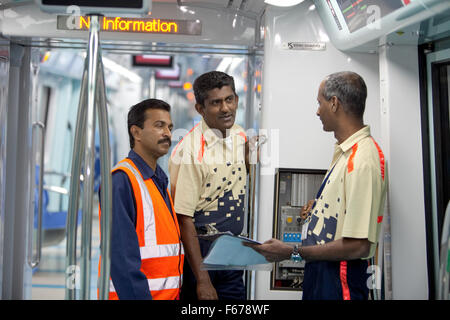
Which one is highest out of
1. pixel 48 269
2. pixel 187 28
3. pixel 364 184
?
pixel 187 28

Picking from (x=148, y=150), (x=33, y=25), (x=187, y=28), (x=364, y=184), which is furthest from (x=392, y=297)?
(x=33, y=25)

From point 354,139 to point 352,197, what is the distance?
1.08 ft

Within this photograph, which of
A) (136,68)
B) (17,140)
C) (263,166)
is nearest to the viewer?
(263,166)

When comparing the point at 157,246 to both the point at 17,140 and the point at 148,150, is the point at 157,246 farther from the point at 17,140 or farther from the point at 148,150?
the point at 17,140

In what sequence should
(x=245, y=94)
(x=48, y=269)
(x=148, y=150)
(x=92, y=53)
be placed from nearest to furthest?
1. (x=92, y=53)
2. (x=148, y=150)
3. (x=245, y=94)
4. (x=48, y=269)

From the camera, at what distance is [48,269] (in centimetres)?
670

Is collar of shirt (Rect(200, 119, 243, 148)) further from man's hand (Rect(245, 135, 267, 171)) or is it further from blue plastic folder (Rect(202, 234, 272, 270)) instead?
blue plastic folder (Rect(202, 234, 272, 270))

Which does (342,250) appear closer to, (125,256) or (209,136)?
(125,256)

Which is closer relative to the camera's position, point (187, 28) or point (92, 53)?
point (92, 53)

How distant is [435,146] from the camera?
2953 millimetres

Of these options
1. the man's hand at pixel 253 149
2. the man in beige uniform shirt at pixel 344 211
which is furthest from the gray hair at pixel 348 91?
the man's hand at pixel 253 149

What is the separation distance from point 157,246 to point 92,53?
1.07m

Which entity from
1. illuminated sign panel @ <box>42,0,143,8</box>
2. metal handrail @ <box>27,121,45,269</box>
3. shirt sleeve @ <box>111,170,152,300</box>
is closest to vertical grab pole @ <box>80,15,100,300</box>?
illuminated sign panel @ <box>42,0,143,8</box>

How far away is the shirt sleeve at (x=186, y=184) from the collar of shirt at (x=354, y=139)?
0.97 meters
